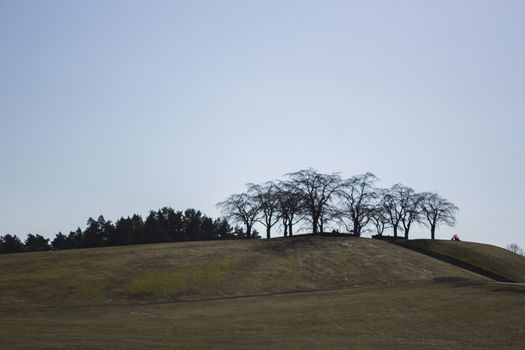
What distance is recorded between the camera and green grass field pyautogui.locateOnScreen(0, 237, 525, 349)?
94.5 feet

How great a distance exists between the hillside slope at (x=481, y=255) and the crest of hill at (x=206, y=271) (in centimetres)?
836

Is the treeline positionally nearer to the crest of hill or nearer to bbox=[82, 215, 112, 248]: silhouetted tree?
bbox=[82, 215, 112, 248]: silhouetted tree

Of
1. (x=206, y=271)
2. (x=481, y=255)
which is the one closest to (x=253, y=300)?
(x=206, y=271)

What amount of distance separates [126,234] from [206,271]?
246ft

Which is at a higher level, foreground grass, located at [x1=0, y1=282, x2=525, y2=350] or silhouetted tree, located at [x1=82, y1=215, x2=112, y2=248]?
silhouetted tree, located at [x1=82, y1=215, x2=112, y2=248]

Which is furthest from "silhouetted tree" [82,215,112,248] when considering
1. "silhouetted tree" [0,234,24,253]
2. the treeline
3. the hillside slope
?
the hillside slope

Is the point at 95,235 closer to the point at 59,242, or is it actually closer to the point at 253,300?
the point at 59,242

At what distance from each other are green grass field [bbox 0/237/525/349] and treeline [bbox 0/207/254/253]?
53.9 m

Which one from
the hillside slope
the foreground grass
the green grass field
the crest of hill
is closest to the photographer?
the foreground grass

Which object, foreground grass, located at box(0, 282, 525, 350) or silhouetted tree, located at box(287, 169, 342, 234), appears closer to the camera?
foreground grass, located at box(0, 282, 525, 350)

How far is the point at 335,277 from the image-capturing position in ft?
206

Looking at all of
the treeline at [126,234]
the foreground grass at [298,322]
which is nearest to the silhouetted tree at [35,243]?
the treeline at [126,234]

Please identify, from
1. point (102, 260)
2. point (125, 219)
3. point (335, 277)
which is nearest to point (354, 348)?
point (335, 277)

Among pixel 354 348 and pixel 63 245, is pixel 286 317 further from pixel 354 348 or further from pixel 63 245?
pixel 63 245
